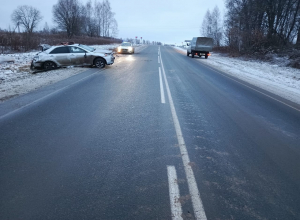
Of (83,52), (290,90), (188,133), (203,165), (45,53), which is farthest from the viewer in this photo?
(83,52)

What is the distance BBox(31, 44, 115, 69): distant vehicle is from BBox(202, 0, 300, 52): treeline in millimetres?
21520

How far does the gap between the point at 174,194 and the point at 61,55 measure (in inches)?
532

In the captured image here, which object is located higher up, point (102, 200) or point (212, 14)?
point (212, 14)

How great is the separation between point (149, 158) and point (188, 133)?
4.64ft

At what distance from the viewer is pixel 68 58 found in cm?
1435

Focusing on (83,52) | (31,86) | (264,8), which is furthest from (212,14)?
(31,86)

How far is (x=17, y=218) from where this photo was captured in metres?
2.44

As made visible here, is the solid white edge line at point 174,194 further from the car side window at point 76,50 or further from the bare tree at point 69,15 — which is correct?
the bare tree at point 69,15

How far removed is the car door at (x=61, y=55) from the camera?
A: 13.9 meters

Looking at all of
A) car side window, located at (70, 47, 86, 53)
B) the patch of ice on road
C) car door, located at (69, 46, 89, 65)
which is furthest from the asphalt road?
car side window, located at (70, 47, 86, 53)

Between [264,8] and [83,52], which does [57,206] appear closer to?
[83,52]

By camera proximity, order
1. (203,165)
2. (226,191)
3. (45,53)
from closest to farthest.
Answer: (226,191) → (203,165) → (45,53)

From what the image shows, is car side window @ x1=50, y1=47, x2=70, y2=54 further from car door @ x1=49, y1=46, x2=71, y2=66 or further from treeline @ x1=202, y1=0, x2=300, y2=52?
treeline @ x1=202, y1=0, x2=300, y2=52

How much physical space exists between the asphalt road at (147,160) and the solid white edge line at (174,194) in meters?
0.01
